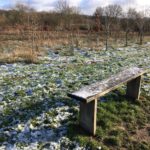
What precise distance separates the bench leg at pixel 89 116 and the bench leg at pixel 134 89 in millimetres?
1685

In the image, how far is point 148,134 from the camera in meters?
3.93

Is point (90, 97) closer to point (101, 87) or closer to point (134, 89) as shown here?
point (101, 87)

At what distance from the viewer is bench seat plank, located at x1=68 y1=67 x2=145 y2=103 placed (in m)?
3.36

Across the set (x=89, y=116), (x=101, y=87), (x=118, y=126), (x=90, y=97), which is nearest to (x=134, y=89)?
(x=118, y=126)

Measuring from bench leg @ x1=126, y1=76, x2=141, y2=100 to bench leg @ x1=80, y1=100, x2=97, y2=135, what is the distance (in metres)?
1.68

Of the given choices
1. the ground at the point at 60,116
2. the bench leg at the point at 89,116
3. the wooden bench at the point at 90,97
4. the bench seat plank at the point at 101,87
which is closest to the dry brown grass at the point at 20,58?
the ground at the point at 60,116

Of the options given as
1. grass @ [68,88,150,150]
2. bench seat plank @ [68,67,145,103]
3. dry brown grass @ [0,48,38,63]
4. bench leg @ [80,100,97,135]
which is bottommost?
grass @ [68,88,150,150]

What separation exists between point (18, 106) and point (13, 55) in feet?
16.0

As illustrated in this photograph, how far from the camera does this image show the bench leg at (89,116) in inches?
140

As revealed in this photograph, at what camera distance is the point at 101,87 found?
152 inches

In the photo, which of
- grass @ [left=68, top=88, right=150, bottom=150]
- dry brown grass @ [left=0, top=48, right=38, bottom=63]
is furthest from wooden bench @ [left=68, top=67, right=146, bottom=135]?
dry brown grass @ [left=0, top=48, right=38, bottom=63]

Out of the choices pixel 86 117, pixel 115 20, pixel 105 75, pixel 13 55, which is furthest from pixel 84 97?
pixel 115 20

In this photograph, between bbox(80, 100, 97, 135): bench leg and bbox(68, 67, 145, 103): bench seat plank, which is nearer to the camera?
bbox(68, 67, 145, 103): bench seat plank

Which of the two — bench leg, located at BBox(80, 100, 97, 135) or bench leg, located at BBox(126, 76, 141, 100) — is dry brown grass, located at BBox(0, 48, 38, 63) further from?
bench leg, located at BBox(80, 100, 97, 135)
